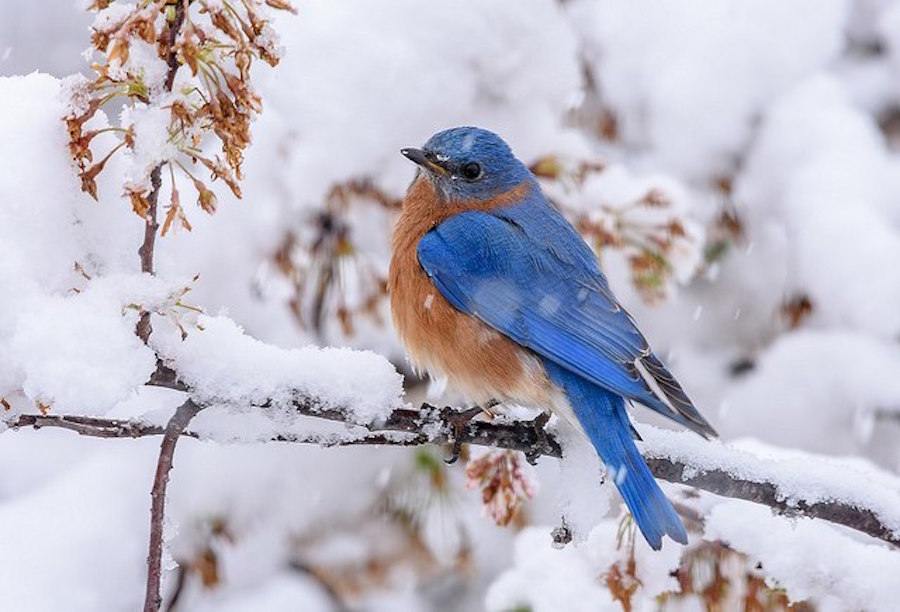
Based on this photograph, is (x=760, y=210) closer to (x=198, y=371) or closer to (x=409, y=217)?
(x=409, y=217)

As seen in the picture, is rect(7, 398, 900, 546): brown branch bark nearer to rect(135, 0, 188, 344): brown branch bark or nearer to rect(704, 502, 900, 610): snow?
rect(704, 502, 900, 610): snow

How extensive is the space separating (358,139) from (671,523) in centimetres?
183

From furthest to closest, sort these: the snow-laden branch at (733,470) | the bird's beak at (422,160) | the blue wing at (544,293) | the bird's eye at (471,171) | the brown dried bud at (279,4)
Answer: the bird's eye at (471,171) < the bird's beak at (422,160) < the blue wing at (544,293) < the snow-laden branch at (733,470) < the brown dried bud at (279,4)

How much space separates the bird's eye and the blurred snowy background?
377mm

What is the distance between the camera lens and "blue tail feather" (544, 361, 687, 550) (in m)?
2.27

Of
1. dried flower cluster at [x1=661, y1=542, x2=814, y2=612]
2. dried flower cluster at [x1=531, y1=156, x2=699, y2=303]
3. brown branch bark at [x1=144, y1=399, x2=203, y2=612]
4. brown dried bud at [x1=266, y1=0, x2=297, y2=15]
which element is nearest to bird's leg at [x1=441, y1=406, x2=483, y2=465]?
dried flower cluster at [x1=661, y1=542, x2=814, y2=612]

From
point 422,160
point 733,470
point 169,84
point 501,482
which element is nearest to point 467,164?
point 422,160

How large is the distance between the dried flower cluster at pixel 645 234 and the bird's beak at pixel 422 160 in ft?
2.01

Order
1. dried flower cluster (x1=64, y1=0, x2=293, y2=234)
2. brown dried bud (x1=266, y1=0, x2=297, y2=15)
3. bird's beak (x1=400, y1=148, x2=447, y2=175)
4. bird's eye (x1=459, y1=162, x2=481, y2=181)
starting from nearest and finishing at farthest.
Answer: dried flower cluster (x1=64, y1=0, x2=293, y2=234)
brown dried bud (x1=266, y1=0, x2=297, y2=15)
bird's beak (x1=400, y1=148, x2=447, y2=175)
bird's eye (x1=459, y1=162, x2=481, y2=181)

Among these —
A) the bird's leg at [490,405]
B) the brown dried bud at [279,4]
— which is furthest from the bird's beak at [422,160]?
the brown dried bud at [279,4]

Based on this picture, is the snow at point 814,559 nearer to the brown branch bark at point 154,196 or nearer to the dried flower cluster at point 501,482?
the dried flower cluster at point 501,482

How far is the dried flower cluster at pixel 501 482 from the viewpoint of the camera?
2479 mm

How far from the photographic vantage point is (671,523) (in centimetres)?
227

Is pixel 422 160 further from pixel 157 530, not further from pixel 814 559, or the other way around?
pixel 157 530
